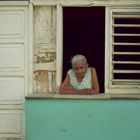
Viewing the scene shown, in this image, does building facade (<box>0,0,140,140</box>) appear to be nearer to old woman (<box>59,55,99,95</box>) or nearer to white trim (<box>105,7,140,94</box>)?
white trim (<box>105,7,140,94</box>)

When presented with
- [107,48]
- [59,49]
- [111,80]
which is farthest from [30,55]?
[111,80]

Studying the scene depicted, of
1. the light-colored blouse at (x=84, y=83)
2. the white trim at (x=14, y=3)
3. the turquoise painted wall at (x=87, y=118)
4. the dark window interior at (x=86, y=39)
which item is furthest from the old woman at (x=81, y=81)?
the dark window interior at (x=86, y=39)

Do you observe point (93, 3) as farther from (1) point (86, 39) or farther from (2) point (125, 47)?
(1) point (86, 39)

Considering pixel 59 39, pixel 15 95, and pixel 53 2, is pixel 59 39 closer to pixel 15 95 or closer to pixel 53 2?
pixel 53 2

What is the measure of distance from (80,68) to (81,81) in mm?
222

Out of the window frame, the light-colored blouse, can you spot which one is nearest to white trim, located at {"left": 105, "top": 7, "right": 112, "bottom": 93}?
the window frame

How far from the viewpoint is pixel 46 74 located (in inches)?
251

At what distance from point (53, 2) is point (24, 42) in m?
0.77

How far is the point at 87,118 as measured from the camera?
5.99 metres

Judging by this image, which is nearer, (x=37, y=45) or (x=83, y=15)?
(x=37, y=45)

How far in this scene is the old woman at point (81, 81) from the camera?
6.15 m

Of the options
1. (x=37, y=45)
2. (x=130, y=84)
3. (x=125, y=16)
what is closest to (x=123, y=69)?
(x=130, y=84)

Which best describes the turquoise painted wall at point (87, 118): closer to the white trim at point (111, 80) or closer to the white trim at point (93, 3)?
the white trim at point (111, 80)

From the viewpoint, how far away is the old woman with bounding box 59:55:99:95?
615cm
